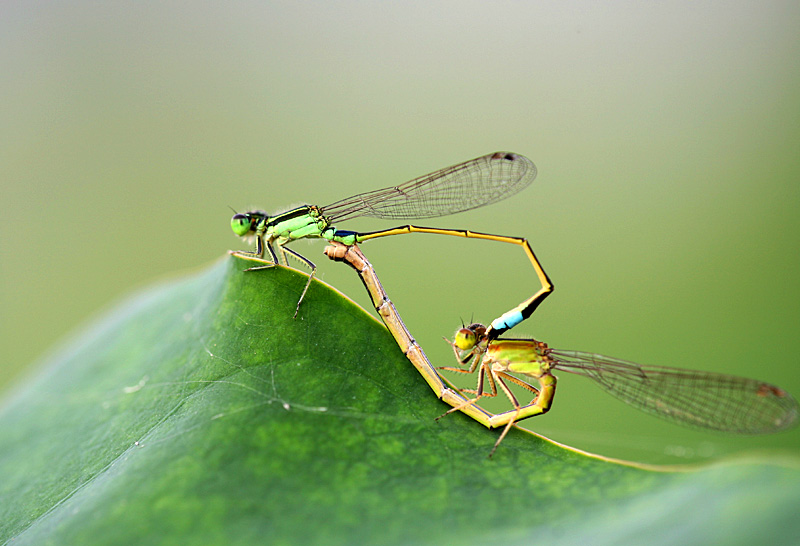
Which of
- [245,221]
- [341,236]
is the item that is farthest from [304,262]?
[245,221]

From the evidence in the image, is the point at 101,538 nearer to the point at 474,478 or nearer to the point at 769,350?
the point at 474,478

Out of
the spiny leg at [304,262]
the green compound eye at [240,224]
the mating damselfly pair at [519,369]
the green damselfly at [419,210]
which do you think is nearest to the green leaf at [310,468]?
the spiny leg at [304,262]

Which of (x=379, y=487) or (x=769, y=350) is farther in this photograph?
(x=769, y=350)

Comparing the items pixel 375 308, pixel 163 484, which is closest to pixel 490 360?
pixel 375 308

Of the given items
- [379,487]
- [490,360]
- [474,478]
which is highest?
[379,487]

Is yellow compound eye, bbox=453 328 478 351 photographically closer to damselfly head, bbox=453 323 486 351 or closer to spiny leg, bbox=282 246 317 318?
damselfly head, bbox=453 323 486 351

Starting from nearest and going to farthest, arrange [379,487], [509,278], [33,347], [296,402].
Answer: [379,487] → [296,402] → [509,278] → [33,347]
